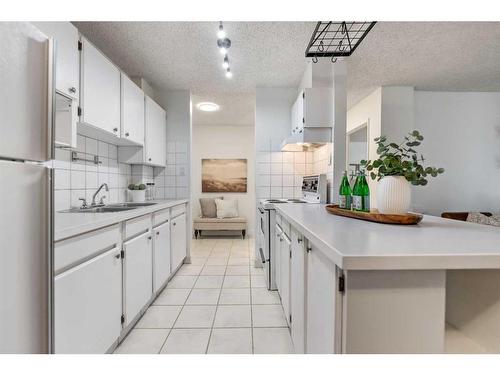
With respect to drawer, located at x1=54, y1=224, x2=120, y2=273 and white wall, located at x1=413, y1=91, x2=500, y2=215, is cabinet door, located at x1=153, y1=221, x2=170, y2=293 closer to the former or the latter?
drawer, located at x1=54, y1=224, x2=120, y2=273

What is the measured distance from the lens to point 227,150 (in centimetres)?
555

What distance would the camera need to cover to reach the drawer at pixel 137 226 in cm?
172

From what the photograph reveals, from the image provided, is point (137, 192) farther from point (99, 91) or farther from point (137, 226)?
point (99, 91)

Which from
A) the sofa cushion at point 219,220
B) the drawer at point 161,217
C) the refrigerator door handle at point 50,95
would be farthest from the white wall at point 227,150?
the refrigerator door handle at point 50,95

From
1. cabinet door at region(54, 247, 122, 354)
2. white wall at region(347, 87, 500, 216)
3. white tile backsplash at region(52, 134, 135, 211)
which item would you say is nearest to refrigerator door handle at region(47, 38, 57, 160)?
cabinet door at region(54, 247, 122, 354)

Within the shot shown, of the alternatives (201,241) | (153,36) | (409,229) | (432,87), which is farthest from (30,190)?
(432,87)

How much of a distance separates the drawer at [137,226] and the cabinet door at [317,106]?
5.85 ft

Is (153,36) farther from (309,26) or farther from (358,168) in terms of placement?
(358,168)

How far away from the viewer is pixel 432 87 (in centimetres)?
357

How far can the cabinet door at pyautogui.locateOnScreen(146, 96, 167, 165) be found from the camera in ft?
9.50

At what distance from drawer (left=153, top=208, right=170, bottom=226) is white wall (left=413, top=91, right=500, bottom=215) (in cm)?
351

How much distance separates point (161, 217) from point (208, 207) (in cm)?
281

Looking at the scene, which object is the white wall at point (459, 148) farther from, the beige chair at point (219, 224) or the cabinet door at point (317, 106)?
the beige chair at point (219, 224)
